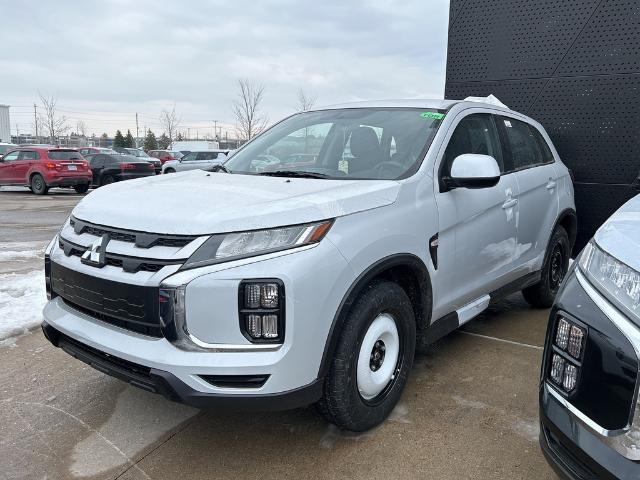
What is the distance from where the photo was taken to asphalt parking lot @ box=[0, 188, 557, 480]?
2.52m

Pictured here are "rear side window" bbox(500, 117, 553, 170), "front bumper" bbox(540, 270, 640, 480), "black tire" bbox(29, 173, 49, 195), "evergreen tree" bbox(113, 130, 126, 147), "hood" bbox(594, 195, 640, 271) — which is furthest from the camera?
"evergreen tree" bbox(113, 130, 126, 147)

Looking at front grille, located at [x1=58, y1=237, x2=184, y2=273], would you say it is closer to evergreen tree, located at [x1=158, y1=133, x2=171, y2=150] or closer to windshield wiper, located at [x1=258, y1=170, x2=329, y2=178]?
windshield wiper, located at [x1=258, y1=170, x2=329, y2=178]

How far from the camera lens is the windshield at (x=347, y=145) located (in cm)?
317

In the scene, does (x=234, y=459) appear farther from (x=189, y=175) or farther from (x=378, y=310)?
(x=189, y=175)

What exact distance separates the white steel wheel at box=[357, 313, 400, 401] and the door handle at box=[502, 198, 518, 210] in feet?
4.78

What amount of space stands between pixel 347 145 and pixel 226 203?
128 centimetres

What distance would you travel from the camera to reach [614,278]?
5.43ft

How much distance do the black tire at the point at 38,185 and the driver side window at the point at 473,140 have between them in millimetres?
16481

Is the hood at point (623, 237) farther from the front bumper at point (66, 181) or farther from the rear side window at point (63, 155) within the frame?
the rear side window at point (63, 155)

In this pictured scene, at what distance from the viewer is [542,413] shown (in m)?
1.84

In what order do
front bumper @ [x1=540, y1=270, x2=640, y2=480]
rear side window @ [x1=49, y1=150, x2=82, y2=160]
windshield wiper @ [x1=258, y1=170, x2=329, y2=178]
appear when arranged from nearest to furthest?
front bumper @ [x1=540, y1=270, x2=640, y2=480]
windshield wiper @ [x1=258, y1=170, x2=329, y2=178]
rear side window @ [x1=49, y1=150, x2=82, y2=160]

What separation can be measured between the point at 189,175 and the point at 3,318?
2258 mm

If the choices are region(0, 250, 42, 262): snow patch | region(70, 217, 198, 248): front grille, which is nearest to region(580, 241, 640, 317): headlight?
region(70, 217, 198, 248): front grille

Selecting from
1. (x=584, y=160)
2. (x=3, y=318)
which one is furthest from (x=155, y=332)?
(x=584, y=160)
